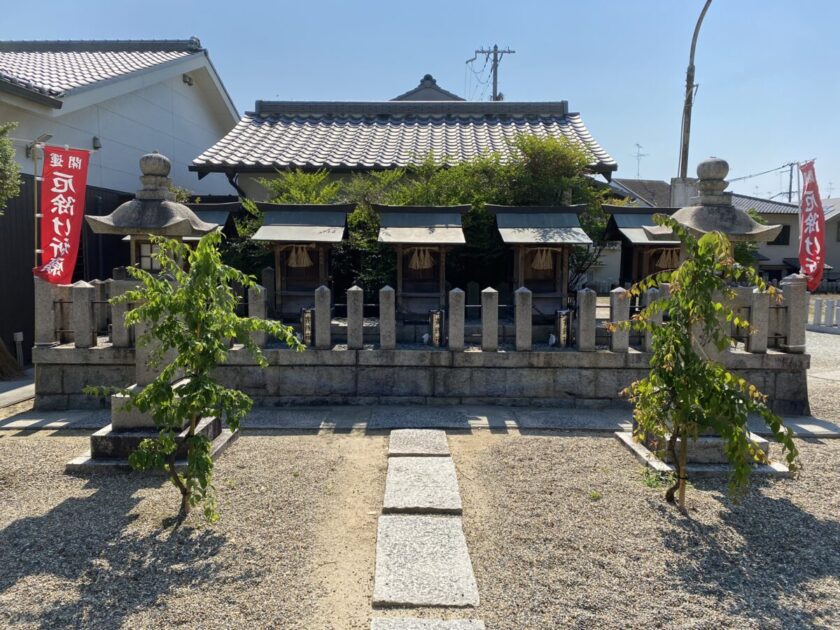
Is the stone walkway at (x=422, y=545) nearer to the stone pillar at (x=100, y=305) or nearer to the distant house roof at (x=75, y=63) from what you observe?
the stone pillar at (x=100, y=305)

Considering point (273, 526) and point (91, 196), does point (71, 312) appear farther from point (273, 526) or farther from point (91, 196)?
point (273, 526)

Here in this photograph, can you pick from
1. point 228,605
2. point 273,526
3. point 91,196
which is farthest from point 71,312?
point 228,605

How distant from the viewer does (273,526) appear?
4629 millimetres

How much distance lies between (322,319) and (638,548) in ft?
17.8

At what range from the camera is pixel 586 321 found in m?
8.41

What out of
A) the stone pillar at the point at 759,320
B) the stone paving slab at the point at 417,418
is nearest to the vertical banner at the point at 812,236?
the stone pillar at the point at 759,320

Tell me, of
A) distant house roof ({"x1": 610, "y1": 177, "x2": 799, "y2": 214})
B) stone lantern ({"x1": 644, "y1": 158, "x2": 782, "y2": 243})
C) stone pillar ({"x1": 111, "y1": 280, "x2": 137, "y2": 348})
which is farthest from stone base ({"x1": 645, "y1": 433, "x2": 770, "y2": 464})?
distant house roof ({"x1": 610, "y1": 177, "x2": 799, "y2": 214})

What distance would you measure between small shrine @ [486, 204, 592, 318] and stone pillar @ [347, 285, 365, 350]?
309 cm

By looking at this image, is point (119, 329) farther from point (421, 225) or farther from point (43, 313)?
point (421, 225)

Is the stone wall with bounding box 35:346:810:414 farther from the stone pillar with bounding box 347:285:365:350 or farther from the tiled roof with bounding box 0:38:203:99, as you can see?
the tiled roof with bounding box 0:38:203:99

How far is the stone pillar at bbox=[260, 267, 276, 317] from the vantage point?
10.7m

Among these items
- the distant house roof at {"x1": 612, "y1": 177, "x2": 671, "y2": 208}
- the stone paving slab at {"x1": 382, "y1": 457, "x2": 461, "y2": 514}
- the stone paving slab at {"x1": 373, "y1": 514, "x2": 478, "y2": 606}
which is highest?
the distant house roof at {"x1": 612, "y1": 177, "x2": 671, "y2": 208}

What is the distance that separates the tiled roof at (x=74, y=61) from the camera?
11034mm

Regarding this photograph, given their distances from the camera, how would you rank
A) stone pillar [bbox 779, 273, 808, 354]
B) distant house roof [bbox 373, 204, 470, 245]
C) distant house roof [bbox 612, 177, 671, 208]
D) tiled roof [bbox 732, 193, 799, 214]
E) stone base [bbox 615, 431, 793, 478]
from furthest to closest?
distant house roof [bbox 612, 177, 671, 208]
tiled roof [bbox 732, 193, 799, 214]
distant house roof [bbox 373, 204, 470, 245]
stone pillar [bbox 779, 273, 808, 354]
stone base [bbox 615, 431, 793, 478]
